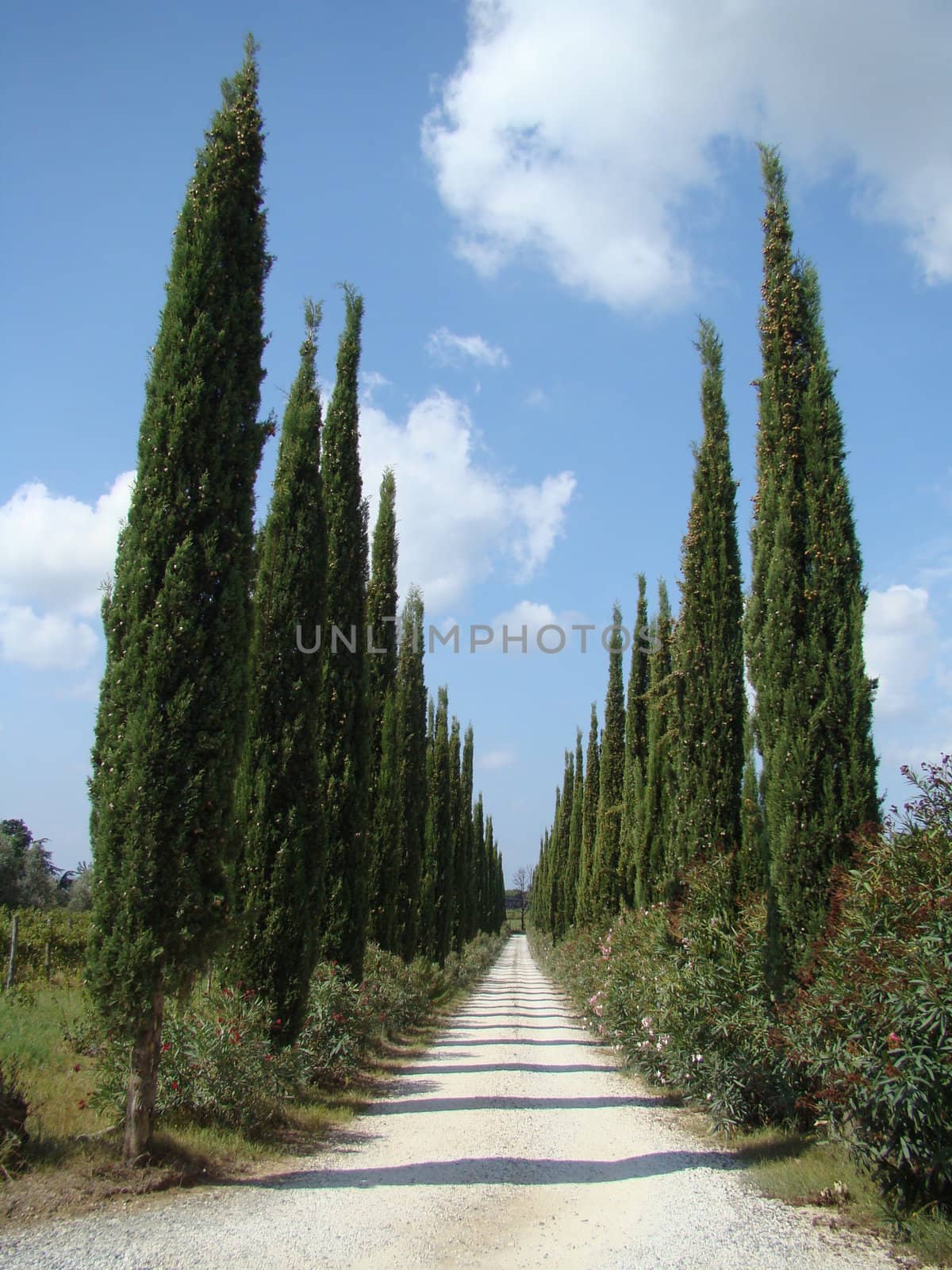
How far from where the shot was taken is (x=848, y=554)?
7383mm

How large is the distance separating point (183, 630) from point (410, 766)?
13475 mm

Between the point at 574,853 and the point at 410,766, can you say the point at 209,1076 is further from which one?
the point at 574,853

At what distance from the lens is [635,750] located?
17.9m

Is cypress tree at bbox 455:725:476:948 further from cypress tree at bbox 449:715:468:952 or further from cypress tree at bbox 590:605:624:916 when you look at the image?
cypress tree at bbox 590:605:624:916

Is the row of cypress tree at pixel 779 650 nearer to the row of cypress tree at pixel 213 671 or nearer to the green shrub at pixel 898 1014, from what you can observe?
the green shrub at pixel 898 1014

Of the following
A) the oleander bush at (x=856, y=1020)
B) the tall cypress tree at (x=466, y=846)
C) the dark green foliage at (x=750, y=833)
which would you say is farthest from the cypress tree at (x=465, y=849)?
the oleander bush at (x=856, y=1020)

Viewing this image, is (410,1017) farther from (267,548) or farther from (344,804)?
(267,548)

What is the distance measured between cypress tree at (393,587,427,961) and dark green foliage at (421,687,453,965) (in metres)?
1.90

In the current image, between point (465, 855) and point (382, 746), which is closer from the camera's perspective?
point (382, 746)

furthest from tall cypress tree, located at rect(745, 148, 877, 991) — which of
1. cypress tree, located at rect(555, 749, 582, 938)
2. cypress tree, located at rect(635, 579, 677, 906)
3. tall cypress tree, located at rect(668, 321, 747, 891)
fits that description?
cypress tree, located at rect(555, 749, 582, 938)

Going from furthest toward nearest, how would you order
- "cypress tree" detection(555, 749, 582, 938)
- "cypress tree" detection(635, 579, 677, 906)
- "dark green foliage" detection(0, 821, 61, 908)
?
"cypress tree" detection(555, 749, 582, 938)
"dark green foliage" detection(0, 821, 61, 908)
"cypress tree" detection(635, 579, 677, 906)

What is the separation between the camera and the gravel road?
4.22m

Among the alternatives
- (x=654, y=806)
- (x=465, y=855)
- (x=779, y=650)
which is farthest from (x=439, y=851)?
(x=779, y=650)

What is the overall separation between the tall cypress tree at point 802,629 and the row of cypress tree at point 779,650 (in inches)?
0.5
